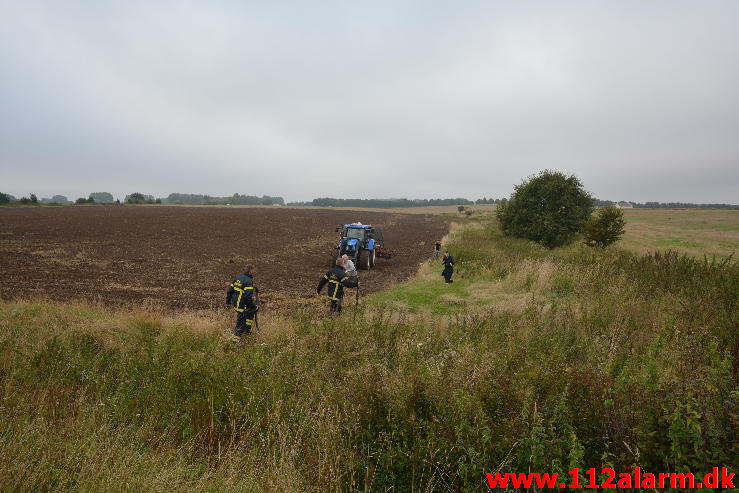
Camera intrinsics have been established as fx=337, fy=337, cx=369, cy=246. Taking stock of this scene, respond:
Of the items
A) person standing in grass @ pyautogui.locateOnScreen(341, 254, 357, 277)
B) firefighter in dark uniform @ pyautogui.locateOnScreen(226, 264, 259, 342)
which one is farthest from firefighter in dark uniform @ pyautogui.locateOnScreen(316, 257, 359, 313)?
firefighter in dark uniform @ pyautogui.locateOnScreen(226, 264, 259, 342)

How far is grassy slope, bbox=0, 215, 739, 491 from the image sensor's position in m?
2.70

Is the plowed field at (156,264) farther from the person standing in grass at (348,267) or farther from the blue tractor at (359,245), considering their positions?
the person standing in grass at (348,267)

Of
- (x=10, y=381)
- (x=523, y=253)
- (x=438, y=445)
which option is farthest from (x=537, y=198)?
(x=10, y=381)

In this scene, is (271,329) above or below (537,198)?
below

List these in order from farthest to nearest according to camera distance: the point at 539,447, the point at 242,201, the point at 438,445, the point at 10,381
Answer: the point at 242,201 → the point at 10,381 → the point at 438,445 → the point at 539,447

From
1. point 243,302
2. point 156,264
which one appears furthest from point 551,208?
point 156,264

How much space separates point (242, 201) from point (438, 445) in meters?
144

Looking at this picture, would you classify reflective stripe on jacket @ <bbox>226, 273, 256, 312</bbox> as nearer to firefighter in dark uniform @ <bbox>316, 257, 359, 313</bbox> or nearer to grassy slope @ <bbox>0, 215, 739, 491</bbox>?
grassy slope @ <bbox>0, 215, 739, 491</bbox>

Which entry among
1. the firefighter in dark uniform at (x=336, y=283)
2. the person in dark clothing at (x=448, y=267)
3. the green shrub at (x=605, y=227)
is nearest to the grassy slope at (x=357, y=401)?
the firefighter in dark uniform at (x=336, y=283)

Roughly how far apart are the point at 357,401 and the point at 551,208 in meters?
21.8

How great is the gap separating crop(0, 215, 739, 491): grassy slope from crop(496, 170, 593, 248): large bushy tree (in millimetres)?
14836

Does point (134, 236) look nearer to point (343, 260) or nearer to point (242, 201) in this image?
point (343, 260)

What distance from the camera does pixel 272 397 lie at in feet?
13.0

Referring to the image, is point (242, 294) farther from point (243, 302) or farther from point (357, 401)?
point (357, 401)
